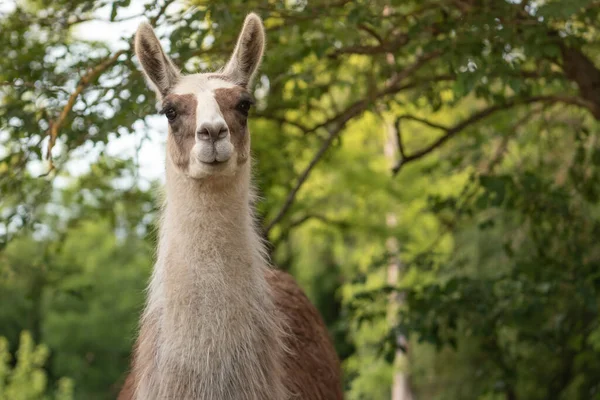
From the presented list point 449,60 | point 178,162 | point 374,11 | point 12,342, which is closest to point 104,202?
point 374,11

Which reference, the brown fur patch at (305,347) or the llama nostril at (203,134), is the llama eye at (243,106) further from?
the brown fur patch at (305,347)

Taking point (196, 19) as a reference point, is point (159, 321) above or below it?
below

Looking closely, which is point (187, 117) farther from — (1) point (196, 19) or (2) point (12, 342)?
(2) point (12, 342)

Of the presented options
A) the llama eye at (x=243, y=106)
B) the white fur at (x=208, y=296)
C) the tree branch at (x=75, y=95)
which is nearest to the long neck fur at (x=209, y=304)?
the white fur at (x=208, y=296)

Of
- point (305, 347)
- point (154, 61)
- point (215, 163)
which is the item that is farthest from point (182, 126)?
point (305, 347)

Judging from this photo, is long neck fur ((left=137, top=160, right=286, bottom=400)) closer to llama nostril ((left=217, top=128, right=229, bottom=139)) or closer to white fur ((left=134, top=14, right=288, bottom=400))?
white fur ((left=134, top=14, right=288, bottom=400))

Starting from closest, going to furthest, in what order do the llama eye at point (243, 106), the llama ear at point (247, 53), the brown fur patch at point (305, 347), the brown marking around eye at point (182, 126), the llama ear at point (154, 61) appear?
the brown marking around eye at point (182, 126), the llama eye at point (243, 106), the llama ear at point (154, 61), the llama ear at point (247, 53), the brown fur patch at point (305, 347)

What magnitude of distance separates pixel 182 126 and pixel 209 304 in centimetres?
86

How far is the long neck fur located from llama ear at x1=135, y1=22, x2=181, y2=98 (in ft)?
1.78

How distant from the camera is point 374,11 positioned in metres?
6.73

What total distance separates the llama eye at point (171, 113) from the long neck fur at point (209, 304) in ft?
0.91

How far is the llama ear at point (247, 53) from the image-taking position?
16.1ft

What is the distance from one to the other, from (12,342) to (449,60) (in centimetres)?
3393

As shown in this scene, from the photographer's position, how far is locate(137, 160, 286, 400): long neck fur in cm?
424
